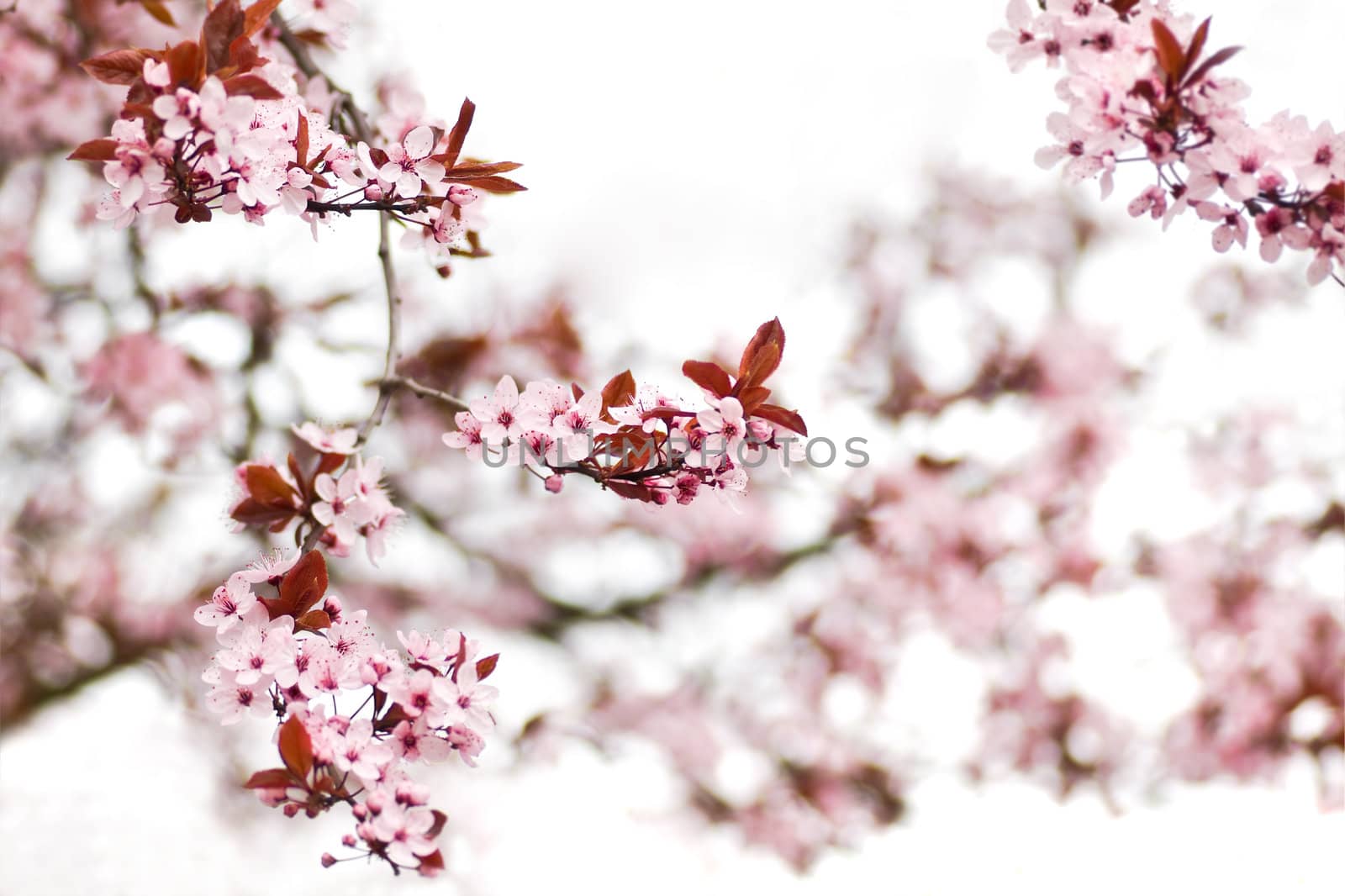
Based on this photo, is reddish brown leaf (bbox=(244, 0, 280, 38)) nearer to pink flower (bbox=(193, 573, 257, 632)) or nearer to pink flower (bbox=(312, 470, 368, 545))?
pink flower (bbox=(312, 470, 368, 545))

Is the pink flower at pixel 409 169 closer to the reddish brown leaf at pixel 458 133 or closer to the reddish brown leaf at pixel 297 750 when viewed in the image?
the reddish brown leaf at pixel 458 133

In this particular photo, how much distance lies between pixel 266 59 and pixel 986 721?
4723 millimetres

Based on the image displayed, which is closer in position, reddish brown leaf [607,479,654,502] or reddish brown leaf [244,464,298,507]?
reddish brown leaf [244,464,298,507]

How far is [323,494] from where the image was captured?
43.3 inches

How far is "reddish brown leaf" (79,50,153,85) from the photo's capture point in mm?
1138

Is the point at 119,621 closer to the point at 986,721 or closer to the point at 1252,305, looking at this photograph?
the point at 986,721

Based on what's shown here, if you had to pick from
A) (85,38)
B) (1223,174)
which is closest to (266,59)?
(1223,174)

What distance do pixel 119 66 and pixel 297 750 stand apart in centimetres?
85

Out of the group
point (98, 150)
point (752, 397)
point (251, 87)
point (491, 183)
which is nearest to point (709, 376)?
point (752, 397)

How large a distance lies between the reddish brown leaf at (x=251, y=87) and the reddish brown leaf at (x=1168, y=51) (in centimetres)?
102

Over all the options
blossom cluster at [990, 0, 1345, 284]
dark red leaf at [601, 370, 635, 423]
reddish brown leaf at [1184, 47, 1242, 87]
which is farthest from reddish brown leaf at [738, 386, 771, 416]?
reddish brown leaf at [1184, 47, 1242, 87]

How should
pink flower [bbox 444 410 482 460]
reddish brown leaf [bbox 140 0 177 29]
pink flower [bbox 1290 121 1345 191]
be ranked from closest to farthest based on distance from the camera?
1. pink flower [bbox 1290 121 1345 191]
2. pink flower [bbox 444 410 482 460]
3. reddish brown leaf [bbox 140 0 177 29]

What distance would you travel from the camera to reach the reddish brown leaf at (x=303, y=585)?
1.10 metres

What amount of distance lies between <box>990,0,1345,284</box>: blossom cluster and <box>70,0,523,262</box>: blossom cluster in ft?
2.46
